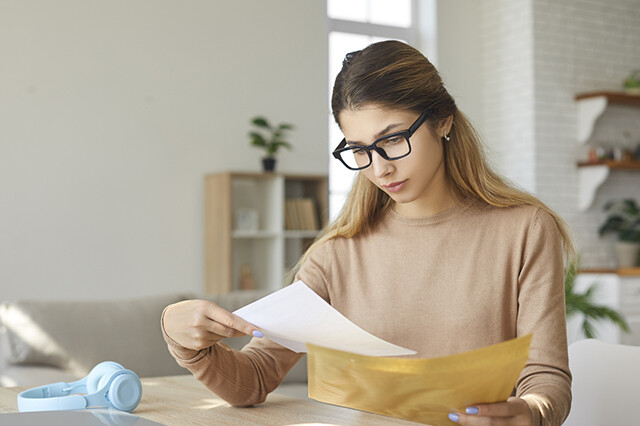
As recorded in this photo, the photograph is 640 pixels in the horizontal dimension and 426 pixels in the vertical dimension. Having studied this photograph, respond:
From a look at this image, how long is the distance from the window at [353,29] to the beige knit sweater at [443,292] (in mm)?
4189

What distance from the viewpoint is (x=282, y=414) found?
1.40 m

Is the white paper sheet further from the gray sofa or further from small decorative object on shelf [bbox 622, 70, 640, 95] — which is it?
small decorative object on shelf [bbox 622, 70, 640, 95]

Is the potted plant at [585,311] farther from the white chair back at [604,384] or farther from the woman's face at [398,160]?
the woman's face at [398,160]

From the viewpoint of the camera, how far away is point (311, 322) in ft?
3.94

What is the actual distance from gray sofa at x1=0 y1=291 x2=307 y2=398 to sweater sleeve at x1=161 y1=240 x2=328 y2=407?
1.77m

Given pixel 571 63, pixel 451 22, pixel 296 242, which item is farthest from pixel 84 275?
pixel 571 63

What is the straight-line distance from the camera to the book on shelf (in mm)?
5520

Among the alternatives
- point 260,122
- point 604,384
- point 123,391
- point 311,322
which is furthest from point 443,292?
point 260,122

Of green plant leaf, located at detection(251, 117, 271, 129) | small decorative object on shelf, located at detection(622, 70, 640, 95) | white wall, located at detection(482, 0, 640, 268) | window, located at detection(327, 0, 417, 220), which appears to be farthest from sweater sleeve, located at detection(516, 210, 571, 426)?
small decorative object on shelf, located at detection(622, 70, 640, 95)

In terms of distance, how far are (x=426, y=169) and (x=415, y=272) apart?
226 mm

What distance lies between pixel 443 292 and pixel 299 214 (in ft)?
13.0

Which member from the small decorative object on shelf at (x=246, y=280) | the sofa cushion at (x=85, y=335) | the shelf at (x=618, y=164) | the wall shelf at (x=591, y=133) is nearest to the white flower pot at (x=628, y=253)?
the wall shelf at (x=591, y=133)

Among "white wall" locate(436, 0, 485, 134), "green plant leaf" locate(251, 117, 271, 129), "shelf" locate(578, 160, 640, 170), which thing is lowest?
"shelf" locate(578, 160, 640, 170)

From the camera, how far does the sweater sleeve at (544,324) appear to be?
4.29 ft
